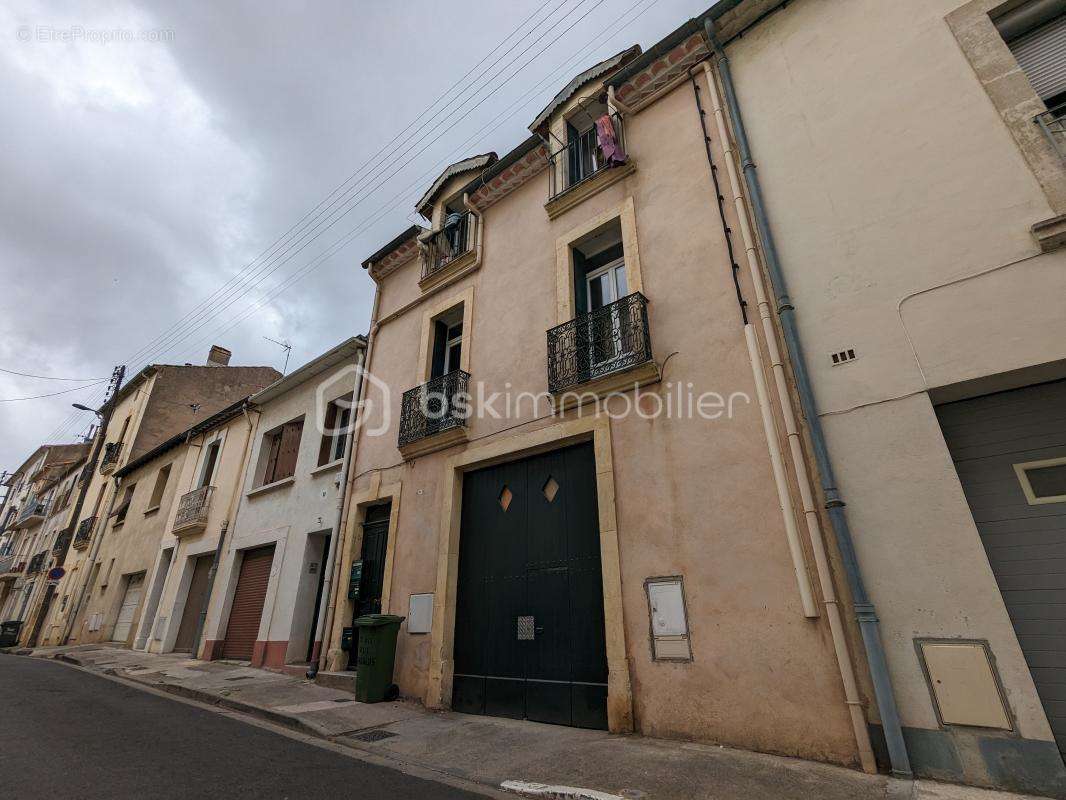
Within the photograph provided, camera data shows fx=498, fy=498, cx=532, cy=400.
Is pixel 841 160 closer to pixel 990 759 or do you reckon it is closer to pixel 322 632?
pixel 990 759

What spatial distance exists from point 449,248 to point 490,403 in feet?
13.1

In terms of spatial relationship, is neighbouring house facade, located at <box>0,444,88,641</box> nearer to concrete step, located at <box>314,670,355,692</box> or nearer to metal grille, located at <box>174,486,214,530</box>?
metal grille, located at <box>174,486,214,530</box>

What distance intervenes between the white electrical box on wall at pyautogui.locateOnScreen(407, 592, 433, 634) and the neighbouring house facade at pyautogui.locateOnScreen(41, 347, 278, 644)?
43.3ft

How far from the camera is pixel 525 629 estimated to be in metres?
6.21

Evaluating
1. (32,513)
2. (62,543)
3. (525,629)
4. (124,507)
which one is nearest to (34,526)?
(32,513)

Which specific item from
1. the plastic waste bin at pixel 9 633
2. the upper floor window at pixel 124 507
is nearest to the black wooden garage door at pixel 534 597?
the upper floor window at pixel 124 507

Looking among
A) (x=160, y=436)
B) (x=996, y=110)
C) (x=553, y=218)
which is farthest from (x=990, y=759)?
(x=160, y=436)

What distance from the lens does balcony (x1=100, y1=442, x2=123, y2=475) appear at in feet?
67.3

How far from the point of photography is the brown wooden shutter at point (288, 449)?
459 inches

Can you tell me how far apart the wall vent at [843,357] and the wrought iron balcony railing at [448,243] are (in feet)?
22.2

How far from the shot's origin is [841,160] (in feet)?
17.3

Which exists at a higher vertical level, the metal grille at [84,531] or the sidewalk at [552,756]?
the metal grille at [84,531]

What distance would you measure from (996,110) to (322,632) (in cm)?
1101

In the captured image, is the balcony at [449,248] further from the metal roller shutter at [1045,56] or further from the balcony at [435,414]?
the metal roller shutter at [1045,56]
